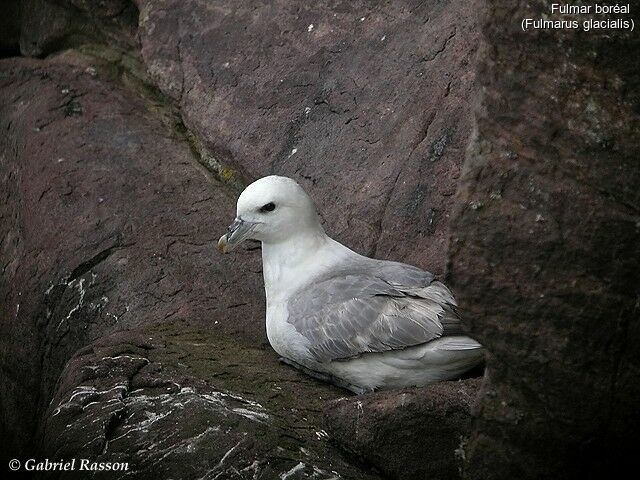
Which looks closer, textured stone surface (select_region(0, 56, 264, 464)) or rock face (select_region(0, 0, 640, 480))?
rock face (select_region(0, 0, 640, 480))

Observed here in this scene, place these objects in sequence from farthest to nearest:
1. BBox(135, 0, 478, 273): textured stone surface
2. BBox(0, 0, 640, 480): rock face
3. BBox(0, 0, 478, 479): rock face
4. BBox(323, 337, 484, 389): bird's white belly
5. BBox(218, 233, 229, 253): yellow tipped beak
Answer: BBox(135, 0, 478, 273): textured stone surface, BBox(218, 233, 229, 253): yellow tipped beak, BBox(0, 0, 478, 479): rock face, BBox(323, 337, 484, 389): bird's white belly, BBox(0, 0, 640, 480): rock face

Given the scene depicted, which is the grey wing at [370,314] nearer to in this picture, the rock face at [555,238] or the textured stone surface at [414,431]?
the textured stone surface at [414,431]

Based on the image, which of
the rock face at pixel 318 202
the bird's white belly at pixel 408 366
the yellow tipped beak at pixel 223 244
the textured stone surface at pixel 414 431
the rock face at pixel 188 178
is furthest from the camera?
the yellow tipped beak at pixel 223 244

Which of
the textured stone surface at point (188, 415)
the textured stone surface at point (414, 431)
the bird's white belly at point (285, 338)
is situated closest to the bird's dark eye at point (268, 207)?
the bird's white belly at point (285, 338)

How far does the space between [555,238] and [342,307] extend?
1489 mm

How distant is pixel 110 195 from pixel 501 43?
327 cm

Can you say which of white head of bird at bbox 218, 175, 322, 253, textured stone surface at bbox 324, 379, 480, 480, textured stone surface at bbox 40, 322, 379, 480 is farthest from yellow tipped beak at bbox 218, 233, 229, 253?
textured stone surface at bbox 324, 379, 480, 480

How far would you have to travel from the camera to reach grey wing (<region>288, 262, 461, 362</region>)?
498 cm

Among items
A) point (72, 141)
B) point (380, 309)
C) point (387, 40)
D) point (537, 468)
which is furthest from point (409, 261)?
point (72, 141)

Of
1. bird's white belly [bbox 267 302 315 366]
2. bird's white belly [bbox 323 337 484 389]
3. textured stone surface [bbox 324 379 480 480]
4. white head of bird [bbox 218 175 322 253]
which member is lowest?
A: textured stone surface [bbox 324 379 480 480]

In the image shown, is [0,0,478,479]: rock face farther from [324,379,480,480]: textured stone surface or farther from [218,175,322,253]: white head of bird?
[218,175,322,253]: white head of bird

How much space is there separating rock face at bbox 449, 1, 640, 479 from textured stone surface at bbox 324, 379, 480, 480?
1.09 ft

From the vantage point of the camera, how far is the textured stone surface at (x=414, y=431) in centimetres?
445

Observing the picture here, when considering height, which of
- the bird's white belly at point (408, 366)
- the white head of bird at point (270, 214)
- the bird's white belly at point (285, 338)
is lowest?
the bird's white belly at point (408, 366)
